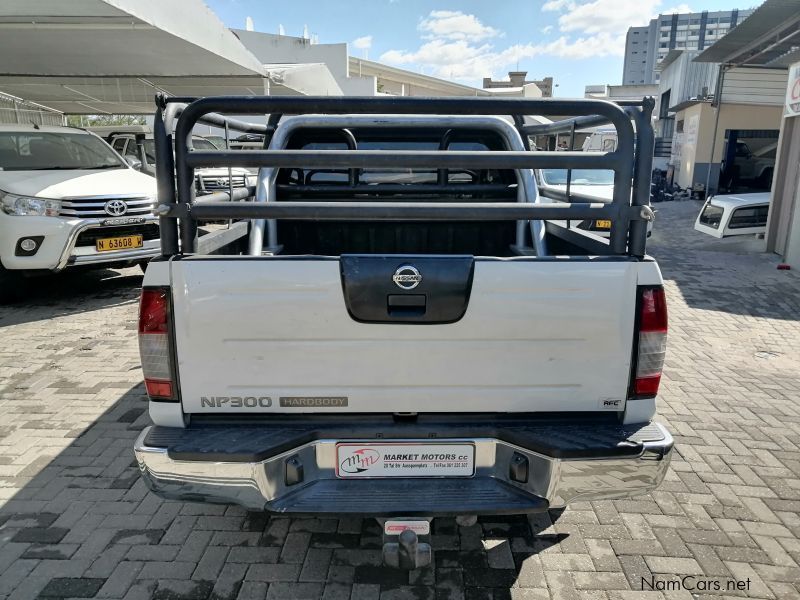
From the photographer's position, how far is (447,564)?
268cm

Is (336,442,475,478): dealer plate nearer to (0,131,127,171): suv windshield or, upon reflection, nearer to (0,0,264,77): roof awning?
(0,0,264,77): roof awning

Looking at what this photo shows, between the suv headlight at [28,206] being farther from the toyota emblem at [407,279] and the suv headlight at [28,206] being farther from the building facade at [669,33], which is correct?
the building facade at [669,33]

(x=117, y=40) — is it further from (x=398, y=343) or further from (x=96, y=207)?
(x=398, y=343)

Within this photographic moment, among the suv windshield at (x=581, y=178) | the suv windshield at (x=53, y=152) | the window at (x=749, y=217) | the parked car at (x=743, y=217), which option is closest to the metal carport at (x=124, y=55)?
the suv windshield at (x=53, y=152)

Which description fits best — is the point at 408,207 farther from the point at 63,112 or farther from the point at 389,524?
the point at 63,112

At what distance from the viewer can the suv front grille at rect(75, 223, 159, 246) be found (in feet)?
22.2

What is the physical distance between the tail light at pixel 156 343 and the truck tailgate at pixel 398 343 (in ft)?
0.16

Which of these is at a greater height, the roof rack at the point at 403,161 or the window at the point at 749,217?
the roof rack at the point at 403,161

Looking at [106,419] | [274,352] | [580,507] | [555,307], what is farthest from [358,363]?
[106,419]

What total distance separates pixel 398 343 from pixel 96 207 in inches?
231

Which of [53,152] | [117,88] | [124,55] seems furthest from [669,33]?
[53,152]

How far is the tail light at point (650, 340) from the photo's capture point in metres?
2.24

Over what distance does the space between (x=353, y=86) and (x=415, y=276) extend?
96.6 feet

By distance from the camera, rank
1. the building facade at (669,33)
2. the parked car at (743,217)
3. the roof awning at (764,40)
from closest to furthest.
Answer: the parked car at (743,217) < the roof awning at (764,40) < the building facade at (669,33)
